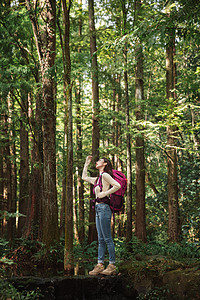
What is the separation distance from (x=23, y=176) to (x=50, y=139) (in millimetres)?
6023

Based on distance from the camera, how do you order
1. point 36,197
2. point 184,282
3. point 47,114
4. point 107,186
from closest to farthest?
point 184,282 < point 107,186 < point 47,114 < point 36,197

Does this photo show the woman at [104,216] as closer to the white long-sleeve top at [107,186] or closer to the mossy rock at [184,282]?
the white long-sleeve top at [107,186]

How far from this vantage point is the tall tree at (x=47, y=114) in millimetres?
8367

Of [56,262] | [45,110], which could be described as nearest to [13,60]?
[45,110]

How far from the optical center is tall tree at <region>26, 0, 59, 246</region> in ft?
27.5

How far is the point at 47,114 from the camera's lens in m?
8.92

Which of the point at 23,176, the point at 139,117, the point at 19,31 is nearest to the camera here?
the point at 19,31

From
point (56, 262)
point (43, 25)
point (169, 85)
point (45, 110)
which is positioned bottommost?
point (56, 262)

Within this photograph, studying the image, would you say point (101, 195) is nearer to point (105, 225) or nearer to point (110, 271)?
point (105, 225)

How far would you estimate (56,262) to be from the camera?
8109 mm

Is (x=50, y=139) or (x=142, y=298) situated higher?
(x=50, y=139)

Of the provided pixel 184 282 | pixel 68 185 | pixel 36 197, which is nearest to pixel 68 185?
pixel 68 185

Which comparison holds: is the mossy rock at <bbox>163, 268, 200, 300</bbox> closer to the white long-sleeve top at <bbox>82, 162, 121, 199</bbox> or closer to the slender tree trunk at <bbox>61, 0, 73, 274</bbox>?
the white long-sleeve top at <bbox>82, 162, 121, 199</bbox>

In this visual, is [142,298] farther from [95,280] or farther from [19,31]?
[19,31]
